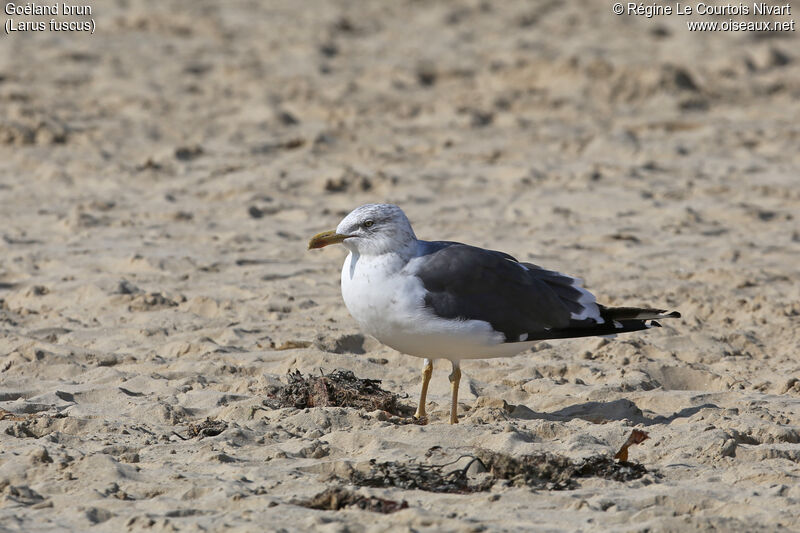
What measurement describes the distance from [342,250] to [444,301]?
270 cm

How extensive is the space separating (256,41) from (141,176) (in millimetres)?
3969

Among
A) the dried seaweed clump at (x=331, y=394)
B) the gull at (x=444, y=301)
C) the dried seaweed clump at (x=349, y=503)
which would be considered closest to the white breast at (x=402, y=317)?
the gull at (x=444, y=301)

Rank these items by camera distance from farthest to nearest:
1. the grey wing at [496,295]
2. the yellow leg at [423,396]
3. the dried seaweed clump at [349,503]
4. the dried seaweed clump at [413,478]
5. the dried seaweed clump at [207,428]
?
the yellow leg at [423,396]
the grey wing at [496,295]
the dried seaweed clump at [207,428]
the dried seaweed clump at [413,478]
the dried seaweed clump at [349,503]

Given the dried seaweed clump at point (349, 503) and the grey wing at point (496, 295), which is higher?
the grey wing at point (496, 295)

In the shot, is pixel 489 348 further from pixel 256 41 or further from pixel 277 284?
pixel 256 41

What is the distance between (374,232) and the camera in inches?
192

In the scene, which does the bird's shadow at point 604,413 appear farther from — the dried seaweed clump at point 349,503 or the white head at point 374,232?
the dried seaweed clump at point 349,503

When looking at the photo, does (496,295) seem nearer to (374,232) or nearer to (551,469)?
(374,232)

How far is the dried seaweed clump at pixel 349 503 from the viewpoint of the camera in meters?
3.77

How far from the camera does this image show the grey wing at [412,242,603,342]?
190 inches

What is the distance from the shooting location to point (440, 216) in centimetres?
811

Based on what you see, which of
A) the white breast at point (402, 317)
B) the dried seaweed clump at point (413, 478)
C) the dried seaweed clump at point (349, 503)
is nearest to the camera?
the dried seaweed clump at point (349, 503)

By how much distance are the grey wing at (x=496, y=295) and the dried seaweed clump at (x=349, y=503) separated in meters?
1.12

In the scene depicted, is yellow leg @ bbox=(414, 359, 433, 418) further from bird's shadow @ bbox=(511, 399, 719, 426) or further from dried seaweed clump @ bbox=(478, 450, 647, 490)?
dried seaweed clump @ bbox=(478, 450, 647, 490)
